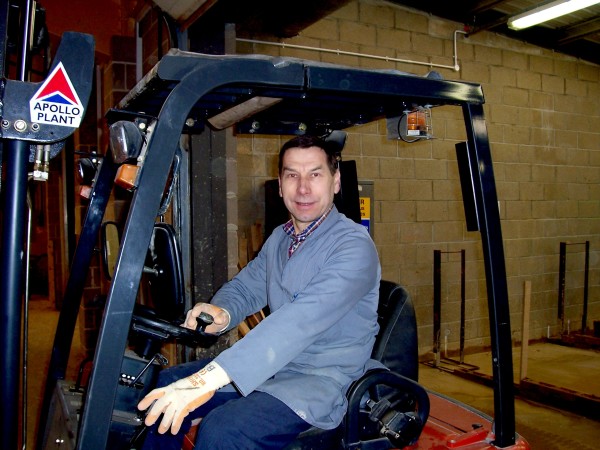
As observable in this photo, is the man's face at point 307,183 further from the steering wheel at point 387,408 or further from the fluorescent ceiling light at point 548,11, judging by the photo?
the fluorescent ceiling light at point 548,11

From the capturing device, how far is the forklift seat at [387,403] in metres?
2.00

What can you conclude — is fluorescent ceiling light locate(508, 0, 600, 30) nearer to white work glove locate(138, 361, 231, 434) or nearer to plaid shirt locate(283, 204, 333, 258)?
plaid shirt locate(283, 204, 333, 258)

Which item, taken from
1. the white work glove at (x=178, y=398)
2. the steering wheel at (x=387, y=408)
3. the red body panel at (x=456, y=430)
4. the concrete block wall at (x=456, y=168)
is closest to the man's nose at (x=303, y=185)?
the steering wheel at (x=387, y=408)

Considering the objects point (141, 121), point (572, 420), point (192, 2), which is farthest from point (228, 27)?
point (572, 420)

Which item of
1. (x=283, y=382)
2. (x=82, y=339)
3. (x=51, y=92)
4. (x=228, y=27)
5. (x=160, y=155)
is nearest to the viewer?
(x=160, y=155)

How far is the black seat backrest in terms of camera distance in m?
2.37

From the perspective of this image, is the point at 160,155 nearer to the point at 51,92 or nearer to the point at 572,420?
the point at 51,92

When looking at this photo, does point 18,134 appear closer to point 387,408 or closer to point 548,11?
point 387,408

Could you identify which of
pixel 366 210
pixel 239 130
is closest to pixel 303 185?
pixel 239 130

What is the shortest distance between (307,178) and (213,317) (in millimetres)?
703

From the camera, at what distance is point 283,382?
6.51ft

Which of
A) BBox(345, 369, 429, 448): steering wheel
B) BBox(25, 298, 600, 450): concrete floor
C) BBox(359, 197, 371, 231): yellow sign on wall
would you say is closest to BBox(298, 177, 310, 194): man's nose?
BBox(345, 369, 429, 448): steering wheel

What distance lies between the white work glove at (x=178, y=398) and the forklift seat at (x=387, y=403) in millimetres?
467

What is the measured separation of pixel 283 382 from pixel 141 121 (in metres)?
1.04
